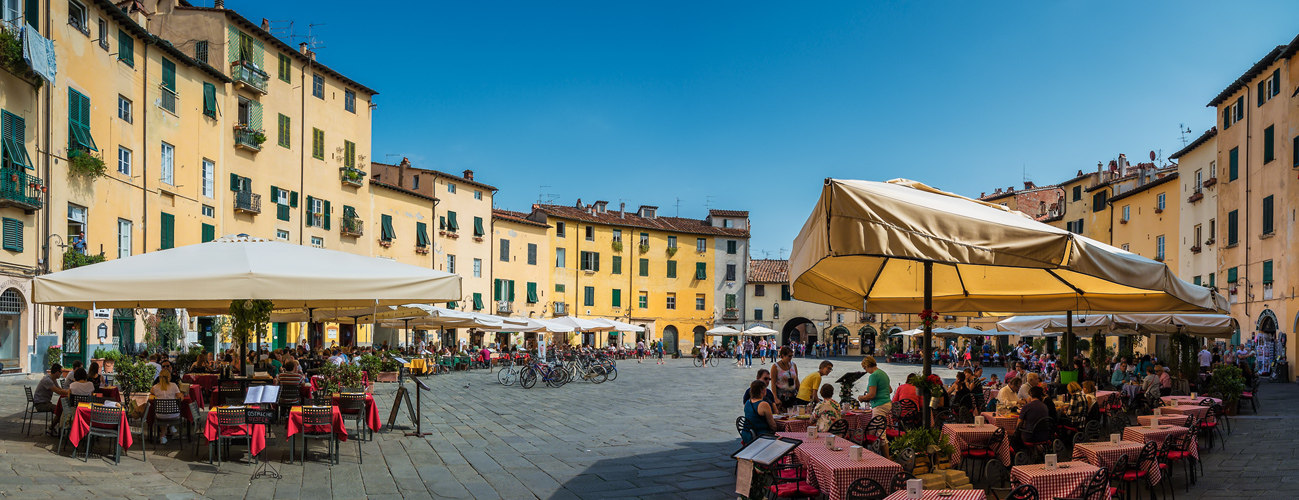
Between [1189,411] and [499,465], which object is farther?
[1189,411]

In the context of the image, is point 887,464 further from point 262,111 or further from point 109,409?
point 262,111

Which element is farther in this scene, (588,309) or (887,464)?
(588,309)

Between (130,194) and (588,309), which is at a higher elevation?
(130,194)

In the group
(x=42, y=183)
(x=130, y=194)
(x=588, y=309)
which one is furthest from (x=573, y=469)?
(x=588, y=309)

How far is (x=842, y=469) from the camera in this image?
20.4 feet

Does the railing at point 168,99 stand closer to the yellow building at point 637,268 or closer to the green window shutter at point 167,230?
the green window shutter at point 167,230

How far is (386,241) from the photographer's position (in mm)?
38438

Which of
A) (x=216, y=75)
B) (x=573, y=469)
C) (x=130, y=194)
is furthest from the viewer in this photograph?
(x=216, y=75)

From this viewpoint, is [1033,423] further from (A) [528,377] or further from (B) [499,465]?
(A) [528,377]

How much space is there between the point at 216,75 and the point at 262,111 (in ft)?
9.16

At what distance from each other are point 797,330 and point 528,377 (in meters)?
47.5

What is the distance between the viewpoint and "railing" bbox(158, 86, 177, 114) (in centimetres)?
2552

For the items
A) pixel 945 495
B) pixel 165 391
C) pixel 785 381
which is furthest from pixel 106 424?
pixel 945 495

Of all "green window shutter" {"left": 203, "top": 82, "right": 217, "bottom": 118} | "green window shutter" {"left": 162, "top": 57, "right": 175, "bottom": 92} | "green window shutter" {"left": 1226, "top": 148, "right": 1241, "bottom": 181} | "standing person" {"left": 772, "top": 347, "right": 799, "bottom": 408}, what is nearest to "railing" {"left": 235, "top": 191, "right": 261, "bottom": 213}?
"green window shutter" {"left": 203, "top": 82, "right": 217, "bottom": 118}
